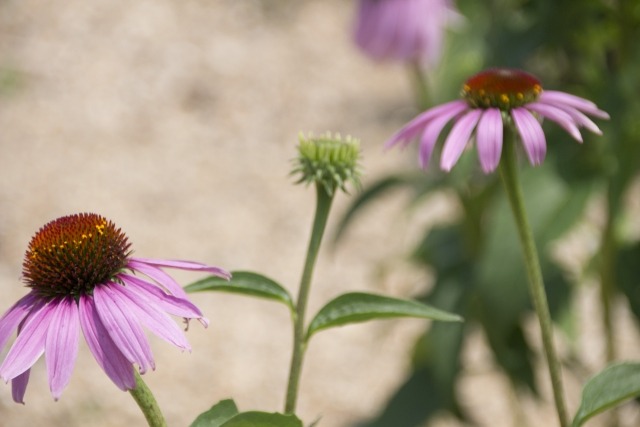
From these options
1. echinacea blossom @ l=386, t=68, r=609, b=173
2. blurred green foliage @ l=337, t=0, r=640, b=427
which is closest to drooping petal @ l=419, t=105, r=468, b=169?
echinacea blossom @ l=386, t=68, r=609, b=173

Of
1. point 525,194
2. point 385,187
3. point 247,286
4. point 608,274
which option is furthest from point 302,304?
point 385,187

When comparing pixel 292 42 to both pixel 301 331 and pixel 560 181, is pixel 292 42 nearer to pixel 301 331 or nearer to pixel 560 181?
pixel 560 181

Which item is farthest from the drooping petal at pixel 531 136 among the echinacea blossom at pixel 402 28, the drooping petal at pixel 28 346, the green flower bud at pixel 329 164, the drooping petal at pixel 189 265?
the echinacea blossom at pixel 402 28

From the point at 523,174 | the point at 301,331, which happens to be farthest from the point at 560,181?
the point at 301,331

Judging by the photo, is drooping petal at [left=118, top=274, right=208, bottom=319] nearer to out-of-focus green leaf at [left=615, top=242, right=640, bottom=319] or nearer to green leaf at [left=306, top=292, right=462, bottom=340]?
green leaf at [left=306, top=292, right=462, bottom=340]

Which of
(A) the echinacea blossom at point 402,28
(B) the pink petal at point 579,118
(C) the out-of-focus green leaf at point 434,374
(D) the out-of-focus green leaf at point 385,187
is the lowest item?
(B) the pink petal at point 579,118

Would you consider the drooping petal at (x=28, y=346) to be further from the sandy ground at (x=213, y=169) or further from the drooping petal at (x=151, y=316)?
the sandy ground at (x=213, y=169)

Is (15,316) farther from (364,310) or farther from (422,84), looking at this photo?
(422,84)
